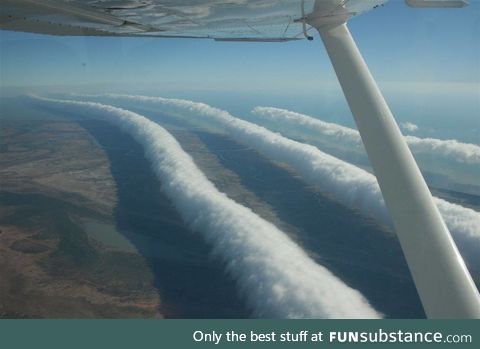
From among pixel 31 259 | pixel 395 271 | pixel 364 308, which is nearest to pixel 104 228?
pixel 31 259

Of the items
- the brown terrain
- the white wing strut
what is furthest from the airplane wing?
the brown terrain

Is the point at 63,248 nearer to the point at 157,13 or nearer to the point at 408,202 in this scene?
the point at 157,13

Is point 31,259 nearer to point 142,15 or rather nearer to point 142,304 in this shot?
point 142,304

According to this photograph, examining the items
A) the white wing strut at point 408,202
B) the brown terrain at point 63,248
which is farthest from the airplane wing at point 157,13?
the brown terrain at point 63,248

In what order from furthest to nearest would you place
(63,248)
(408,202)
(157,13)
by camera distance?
(63,248)
(157,13)
(408,202)

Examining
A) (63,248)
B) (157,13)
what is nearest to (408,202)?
(157,13)

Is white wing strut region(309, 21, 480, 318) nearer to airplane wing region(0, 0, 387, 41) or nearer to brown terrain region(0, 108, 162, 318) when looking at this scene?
airplane wing region(0, 0, 387, 41)

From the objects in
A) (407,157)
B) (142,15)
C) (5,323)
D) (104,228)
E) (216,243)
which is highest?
(142,15)

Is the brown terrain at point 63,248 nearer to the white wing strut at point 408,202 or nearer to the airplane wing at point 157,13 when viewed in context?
the airplane wing at point 157,13
